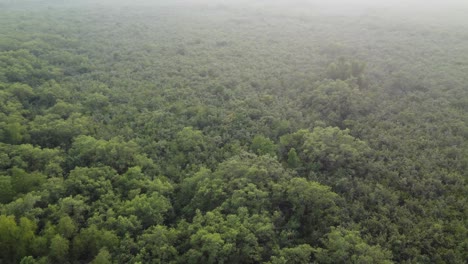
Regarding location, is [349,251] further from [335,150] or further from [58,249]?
[58,249]

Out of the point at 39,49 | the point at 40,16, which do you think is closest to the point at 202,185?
the point at 39,49

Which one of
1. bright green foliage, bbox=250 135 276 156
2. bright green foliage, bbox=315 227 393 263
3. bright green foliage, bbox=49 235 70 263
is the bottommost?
bright green foliage, bbox=49 235 70 263

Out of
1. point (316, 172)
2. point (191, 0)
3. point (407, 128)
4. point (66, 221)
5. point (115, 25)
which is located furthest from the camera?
point (191, 0)

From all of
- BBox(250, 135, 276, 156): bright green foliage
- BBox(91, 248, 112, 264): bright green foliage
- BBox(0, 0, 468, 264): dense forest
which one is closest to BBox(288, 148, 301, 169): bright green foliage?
BBox(0, 0, 468, 264): dense forest

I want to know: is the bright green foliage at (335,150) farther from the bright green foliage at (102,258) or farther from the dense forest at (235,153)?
the bright green foliage at (102,258)

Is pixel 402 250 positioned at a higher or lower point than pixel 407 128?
lower

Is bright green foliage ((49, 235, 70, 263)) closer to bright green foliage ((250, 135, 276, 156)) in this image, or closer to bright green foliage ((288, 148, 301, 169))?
bright green foliage ((250, 135, 276, 156))

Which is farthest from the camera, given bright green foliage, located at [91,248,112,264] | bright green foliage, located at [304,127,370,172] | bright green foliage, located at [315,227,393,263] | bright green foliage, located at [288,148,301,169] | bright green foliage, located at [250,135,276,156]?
bright green foliage, located at [250,135,276,156]

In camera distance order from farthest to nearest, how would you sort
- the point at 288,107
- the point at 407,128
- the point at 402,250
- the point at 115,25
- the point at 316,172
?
1. the point at 115,25
2. the point at 288,107
3. the point at 407,128
4. the point at 316,172
5. the point at 402,250

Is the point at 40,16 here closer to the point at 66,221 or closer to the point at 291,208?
the point at 66,221
